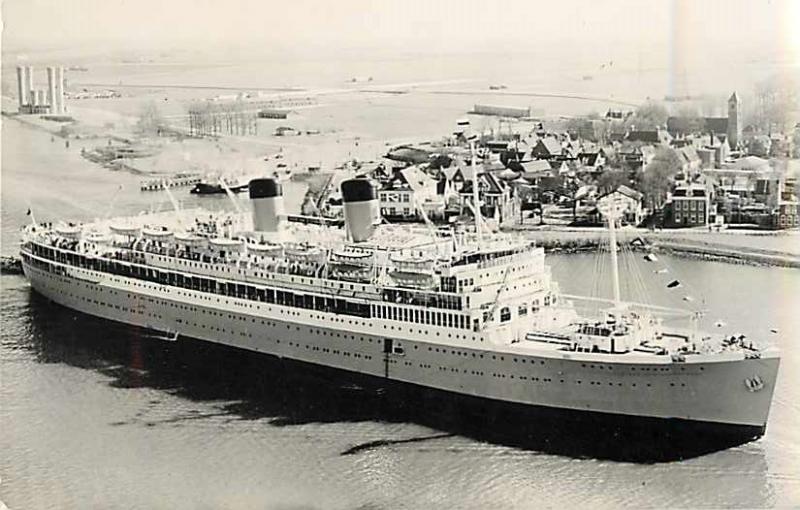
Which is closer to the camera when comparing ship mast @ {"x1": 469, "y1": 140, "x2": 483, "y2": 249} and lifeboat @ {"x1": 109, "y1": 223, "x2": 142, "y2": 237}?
ship mast @ {"x1": 469, "y1": 140, "x2": 483, "y2": 249}

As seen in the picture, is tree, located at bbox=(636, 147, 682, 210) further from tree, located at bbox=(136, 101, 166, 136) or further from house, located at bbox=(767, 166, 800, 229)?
tree, located at bbox=(136, 101, 166, 136)

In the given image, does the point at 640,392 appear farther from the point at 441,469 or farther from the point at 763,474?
the point at 441,469

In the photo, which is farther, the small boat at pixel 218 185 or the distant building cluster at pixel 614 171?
the small boat at pixel 218 185

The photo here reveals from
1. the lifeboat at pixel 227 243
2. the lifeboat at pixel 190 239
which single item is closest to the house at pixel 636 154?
the lifeboat at pixel 227 243

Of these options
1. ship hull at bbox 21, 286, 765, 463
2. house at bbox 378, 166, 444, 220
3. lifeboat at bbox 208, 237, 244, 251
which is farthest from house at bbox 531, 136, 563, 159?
lifeboat at bbox 208, 237, 244, 251

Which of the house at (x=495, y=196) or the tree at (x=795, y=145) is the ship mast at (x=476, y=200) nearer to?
the house at (x=495, y=196)

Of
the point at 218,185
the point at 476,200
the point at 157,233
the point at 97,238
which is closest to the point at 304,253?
the point at 218,185

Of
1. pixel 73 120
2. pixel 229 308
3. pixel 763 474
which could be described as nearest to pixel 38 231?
pixel 73 120
